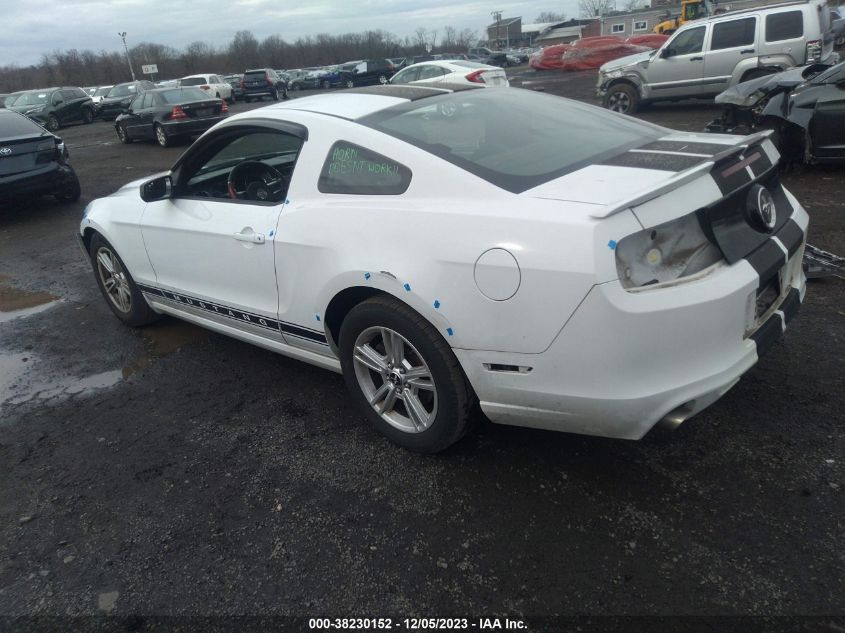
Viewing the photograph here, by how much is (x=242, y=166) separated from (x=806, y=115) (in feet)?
19.9

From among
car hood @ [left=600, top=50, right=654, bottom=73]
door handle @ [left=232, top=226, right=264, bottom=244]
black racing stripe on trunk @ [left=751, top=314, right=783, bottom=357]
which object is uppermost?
car hood @ [left=600, top=50, right=654, bottom=73]

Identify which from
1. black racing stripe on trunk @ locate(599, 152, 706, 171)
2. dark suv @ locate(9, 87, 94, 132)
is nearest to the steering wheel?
black racing stripe on trunk @ locate(599, 152, 706, 171)

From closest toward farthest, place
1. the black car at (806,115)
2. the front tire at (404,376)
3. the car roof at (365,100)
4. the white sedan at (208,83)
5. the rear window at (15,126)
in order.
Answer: the front tire at (404,376), the car roof at (365,100), the black car at (806,115), the rear window at (15,126), the white sedan at (208,83)

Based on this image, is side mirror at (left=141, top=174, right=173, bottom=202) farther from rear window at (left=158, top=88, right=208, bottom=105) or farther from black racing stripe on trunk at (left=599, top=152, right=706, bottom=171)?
rear window at (left=158, top=88, right=208, bottom=105)

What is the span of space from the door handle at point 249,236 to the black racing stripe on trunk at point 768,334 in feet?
7.49

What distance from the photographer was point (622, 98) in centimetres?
1356

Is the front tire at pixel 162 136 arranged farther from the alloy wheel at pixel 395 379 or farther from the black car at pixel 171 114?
the alloy wheel at pixel 395 379

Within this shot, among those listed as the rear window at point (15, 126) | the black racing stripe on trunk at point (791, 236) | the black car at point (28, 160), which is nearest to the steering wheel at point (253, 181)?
the black racing stripe on trunk at point (791, 236)

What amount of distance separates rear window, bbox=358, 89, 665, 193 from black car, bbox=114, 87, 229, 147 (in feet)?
46.1

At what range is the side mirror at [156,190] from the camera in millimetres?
3852

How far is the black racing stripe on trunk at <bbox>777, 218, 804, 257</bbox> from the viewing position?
8.58 ft

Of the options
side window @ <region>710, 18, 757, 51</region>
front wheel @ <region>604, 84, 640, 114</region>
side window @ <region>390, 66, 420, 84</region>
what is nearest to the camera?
side window @ <region>710, 18, 757, 51</region>

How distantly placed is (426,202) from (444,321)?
0.51 m

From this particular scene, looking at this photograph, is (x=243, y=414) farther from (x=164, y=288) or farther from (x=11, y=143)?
(x=11, y=143)
